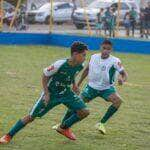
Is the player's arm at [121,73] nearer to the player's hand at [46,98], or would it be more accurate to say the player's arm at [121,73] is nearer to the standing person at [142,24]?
the player's hand at [46,98]

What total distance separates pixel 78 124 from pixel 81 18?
22.8 metres

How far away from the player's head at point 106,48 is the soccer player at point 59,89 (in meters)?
1.02

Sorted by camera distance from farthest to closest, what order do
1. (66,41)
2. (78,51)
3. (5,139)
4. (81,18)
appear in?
(81,18) < (66,41) < (5,139) < (78,51)

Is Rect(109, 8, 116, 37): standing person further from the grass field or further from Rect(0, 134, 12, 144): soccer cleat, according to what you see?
Rect(0, 134, 12, 144): soccer cleat

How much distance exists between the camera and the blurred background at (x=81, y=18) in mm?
28094

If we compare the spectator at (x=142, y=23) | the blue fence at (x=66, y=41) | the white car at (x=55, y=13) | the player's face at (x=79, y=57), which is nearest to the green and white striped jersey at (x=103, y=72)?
the player's face at (x=79, y=57)

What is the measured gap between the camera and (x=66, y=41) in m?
26.5

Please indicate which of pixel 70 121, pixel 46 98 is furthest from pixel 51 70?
pixel 70 121

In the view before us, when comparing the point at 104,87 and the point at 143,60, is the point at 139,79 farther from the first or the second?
the point at 104,87

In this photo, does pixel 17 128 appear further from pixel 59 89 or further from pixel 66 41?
pixel 66 41

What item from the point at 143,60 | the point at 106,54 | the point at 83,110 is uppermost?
the point at 106,54

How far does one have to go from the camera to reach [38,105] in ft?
29.3

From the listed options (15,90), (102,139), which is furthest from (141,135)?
(15,90)

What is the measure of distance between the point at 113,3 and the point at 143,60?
9.57 m
